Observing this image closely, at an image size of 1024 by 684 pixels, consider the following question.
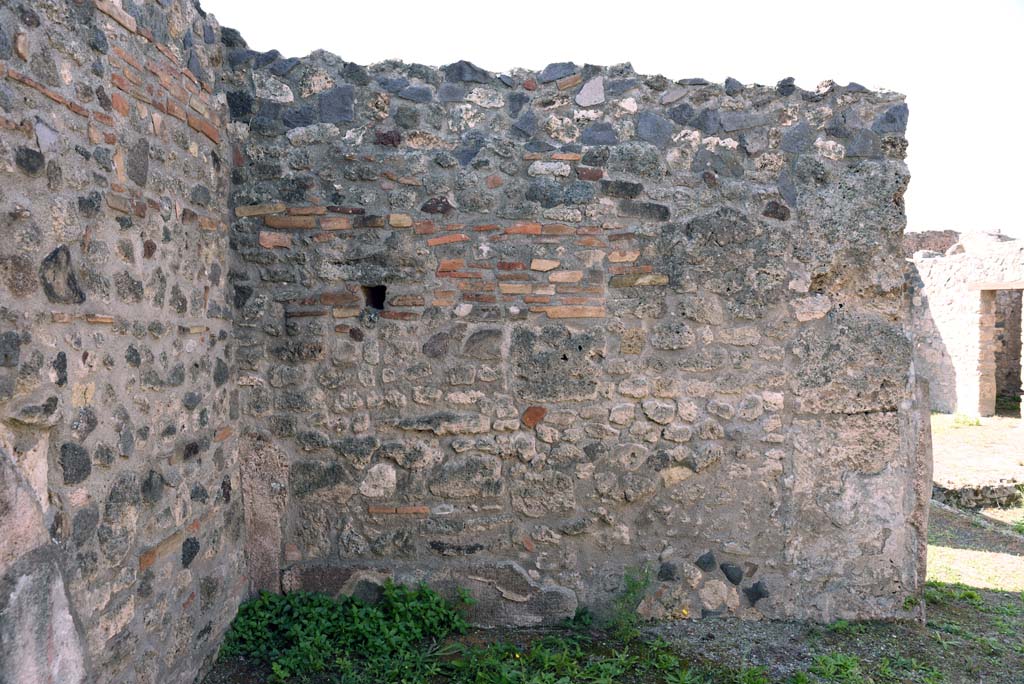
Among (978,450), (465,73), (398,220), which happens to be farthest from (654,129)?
(978,450)

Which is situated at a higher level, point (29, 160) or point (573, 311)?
point (29, 160)

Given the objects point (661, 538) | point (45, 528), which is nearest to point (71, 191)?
point (45, 528)

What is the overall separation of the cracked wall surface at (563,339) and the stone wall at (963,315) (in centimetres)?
863

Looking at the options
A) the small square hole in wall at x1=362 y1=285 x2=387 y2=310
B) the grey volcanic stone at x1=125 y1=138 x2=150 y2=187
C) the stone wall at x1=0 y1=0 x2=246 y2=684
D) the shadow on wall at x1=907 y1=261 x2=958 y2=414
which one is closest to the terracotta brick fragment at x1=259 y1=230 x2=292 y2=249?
the stone wall at x1=0 y1=0 x2=246 y2=684

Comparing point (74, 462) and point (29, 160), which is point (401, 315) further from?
point (29, 160)

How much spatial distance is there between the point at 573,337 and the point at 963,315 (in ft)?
34.3

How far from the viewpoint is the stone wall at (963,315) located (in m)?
10.7

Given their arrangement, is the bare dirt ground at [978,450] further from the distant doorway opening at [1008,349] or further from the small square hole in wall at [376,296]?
the small square hole in wall at [376,296]

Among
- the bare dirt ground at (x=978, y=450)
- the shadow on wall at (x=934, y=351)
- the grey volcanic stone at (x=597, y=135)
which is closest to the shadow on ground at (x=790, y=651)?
the grey volcanic stone at (x=597, y=135)

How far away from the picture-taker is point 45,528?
1.94 metres

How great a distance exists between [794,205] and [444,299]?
5.86ft

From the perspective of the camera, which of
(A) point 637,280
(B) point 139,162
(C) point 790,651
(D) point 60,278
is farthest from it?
(A) point 637,280

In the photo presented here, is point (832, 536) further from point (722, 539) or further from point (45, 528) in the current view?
point (45, 528)

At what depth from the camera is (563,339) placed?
3428mm
